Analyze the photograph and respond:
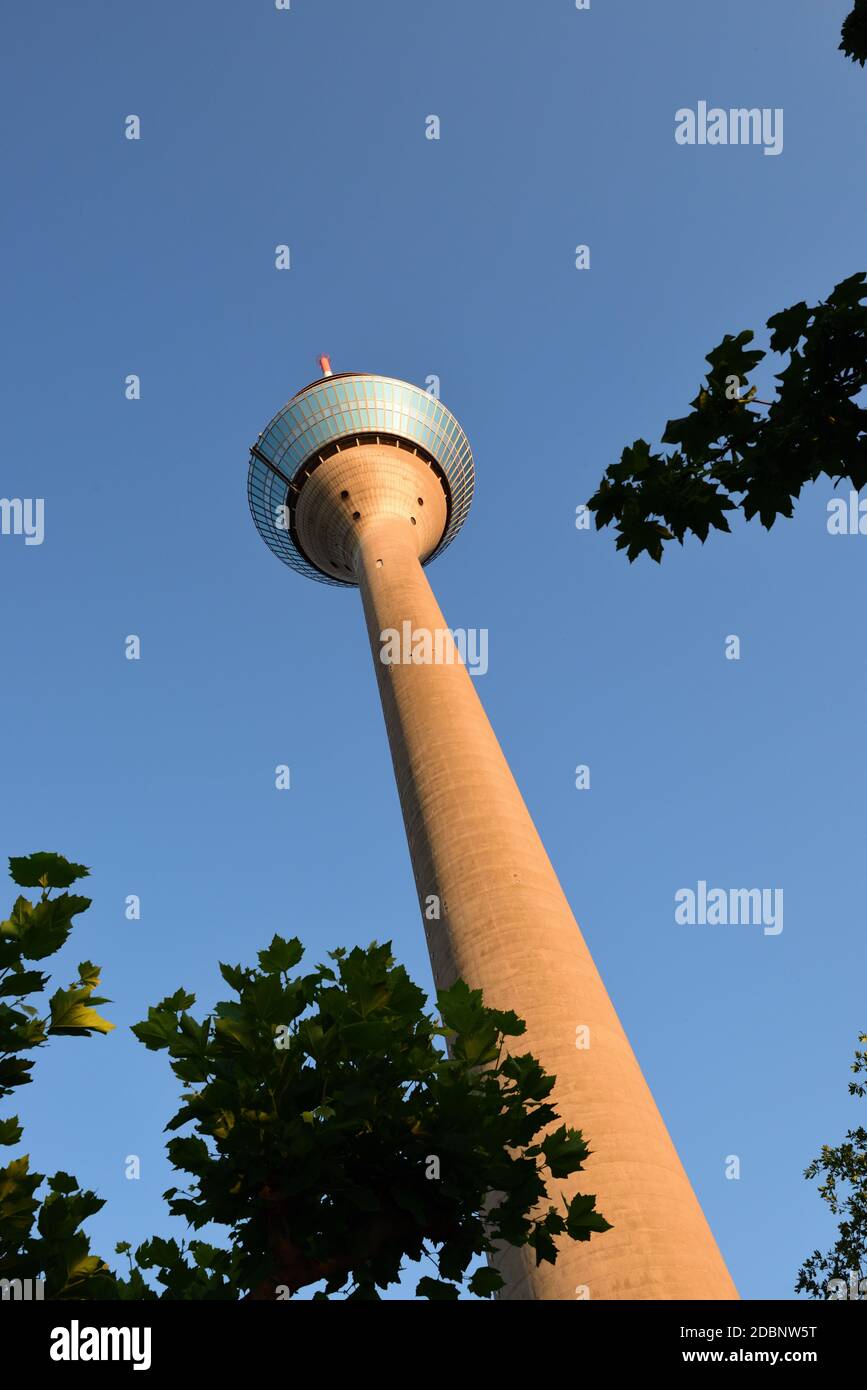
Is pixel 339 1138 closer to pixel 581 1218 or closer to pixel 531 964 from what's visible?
pixel 581 1218

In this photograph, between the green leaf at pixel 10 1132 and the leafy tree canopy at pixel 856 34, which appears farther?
the leafy tree canopy at pixel 856 34

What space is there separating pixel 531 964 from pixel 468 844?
418 cm

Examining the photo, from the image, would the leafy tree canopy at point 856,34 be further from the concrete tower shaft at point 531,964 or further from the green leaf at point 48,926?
the concrete tower shaft at point 531,964

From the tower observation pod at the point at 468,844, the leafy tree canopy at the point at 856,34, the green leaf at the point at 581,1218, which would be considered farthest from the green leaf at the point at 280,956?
the tower observation pod at the point at 468,844

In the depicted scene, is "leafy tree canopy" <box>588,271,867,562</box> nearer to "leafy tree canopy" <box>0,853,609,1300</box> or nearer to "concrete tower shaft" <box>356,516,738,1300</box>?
"leafy tree canopy" <box>0,853,609,1300</box>

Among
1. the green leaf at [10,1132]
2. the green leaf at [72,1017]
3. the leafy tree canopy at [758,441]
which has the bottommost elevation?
the green leaf at [10,1132]

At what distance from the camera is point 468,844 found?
994 inches

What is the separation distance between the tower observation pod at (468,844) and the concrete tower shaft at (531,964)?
36 millimetres

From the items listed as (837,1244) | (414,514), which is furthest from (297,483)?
(837,1244)

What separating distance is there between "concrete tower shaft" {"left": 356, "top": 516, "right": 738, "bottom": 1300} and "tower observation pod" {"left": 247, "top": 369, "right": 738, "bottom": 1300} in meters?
0.04

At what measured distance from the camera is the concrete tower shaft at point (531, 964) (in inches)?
667
